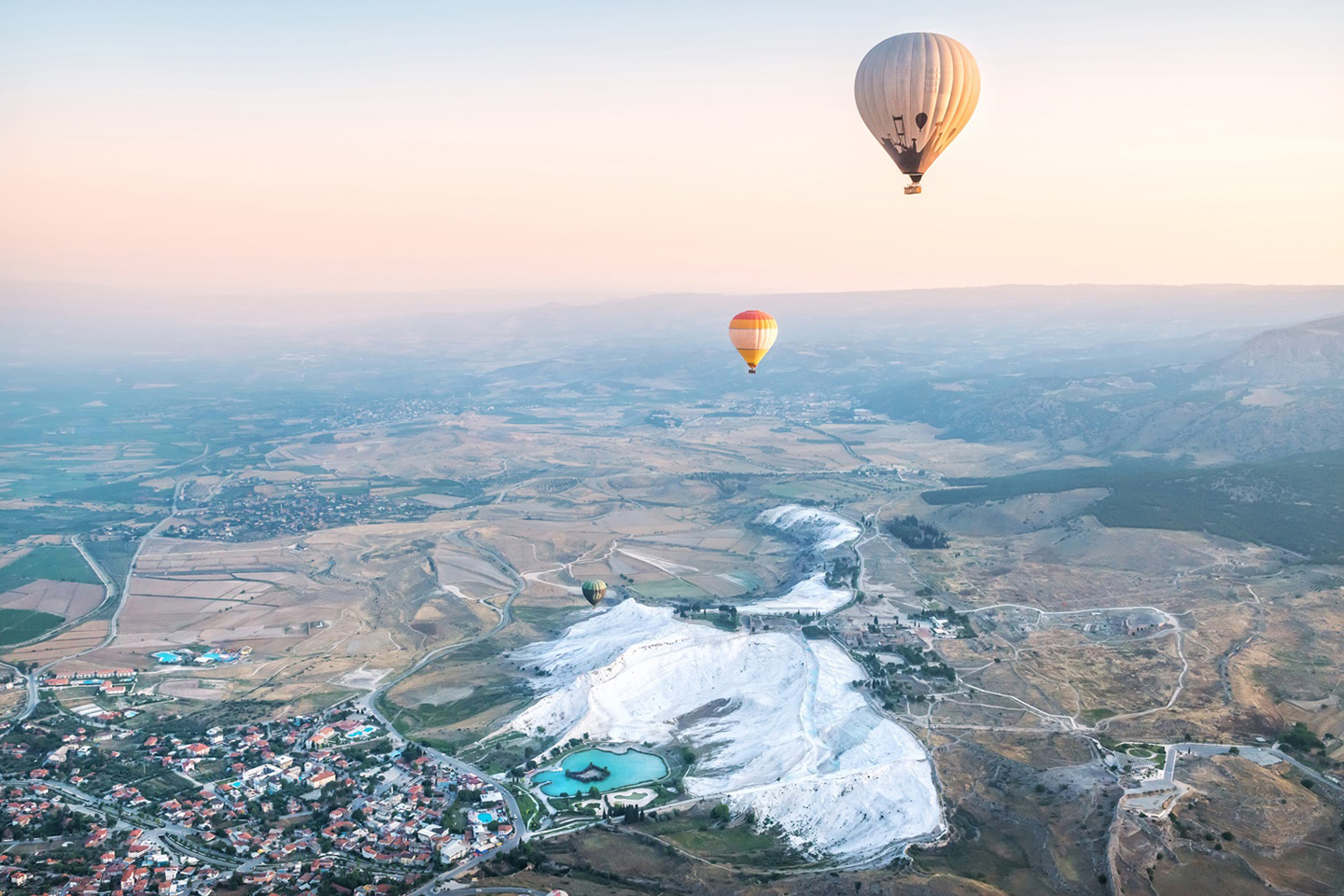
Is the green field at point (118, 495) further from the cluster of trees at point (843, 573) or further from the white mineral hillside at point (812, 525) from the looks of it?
the cluster of trees at point (843, 573)

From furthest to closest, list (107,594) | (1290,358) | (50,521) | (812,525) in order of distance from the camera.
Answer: (1290,358), (50,521), (812,525), (107,594)

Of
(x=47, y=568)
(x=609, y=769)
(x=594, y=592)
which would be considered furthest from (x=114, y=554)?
(x=609, y=769)

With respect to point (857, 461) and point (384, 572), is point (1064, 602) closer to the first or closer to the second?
point (384, 572)

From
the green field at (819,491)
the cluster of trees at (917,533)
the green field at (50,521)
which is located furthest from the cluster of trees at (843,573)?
the green field at (50,521)

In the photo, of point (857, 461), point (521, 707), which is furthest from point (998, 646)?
point (857, 461)

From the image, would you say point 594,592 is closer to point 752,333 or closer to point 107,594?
point 752,333

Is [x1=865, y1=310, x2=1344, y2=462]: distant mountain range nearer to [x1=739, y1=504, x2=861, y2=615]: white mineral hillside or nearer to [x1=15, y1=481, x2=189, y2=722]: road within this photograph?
[x1=739, y1=504, x2=861, y2=615]: white mineral hillside
